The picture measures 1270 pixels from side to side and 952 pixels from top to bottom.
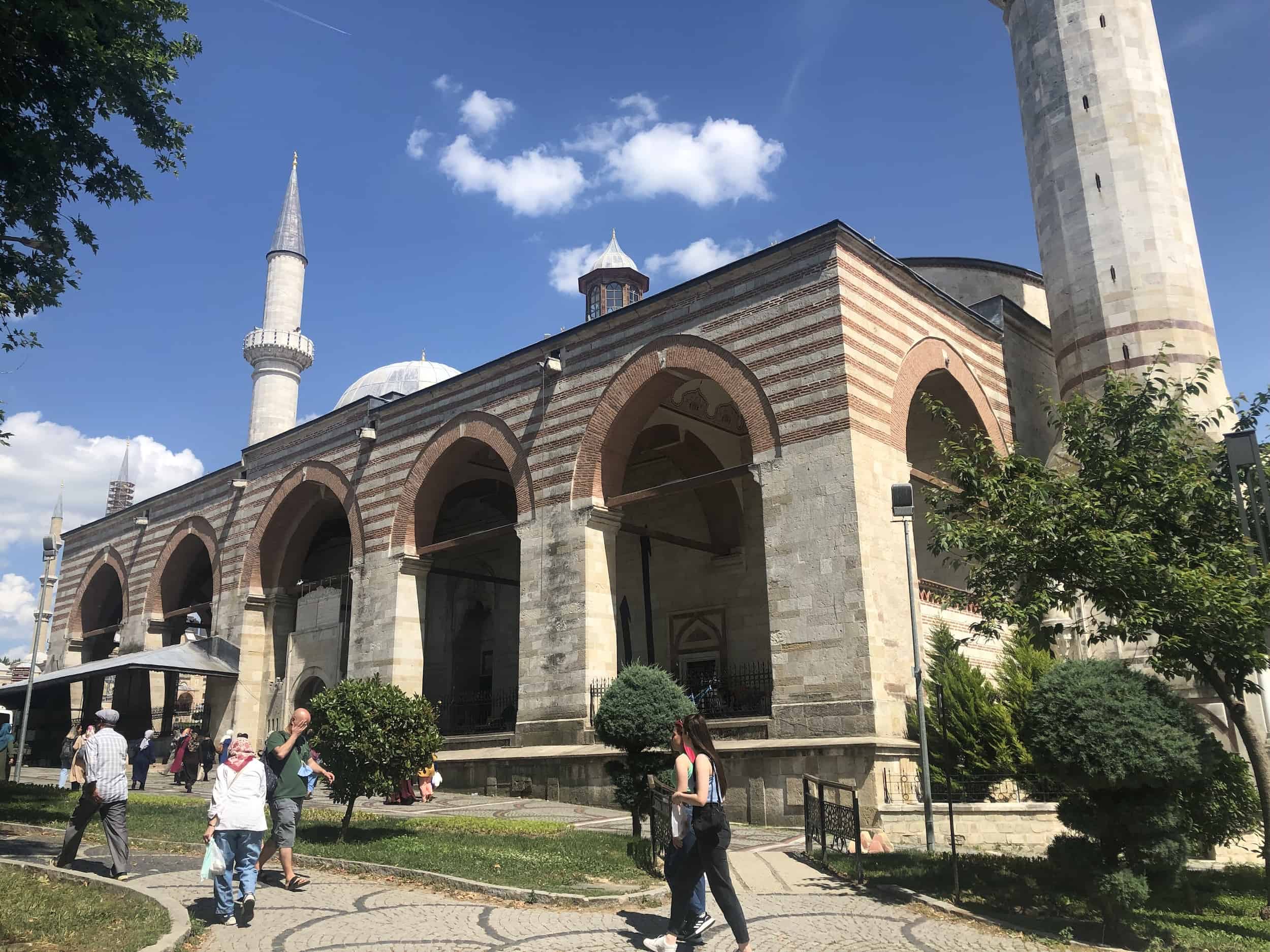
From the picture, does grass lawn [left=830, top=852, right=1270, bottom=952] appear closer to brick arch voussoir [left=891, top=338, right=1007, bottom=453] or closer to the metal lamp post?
the metal lamp post

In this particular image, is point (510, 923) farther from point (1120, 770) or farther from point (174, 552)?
point (174, 552)

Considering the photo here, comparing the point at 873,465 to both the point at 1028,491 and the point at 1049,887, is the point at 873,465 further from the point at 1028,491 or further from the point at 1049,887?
the point at 1049,887

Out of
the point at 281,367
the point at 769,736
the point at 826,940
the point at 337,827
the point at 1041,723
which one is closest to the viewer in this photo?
the point at 826,940

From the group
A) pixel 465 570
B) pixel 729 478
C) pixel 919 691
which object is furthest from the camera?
pixel 465 570

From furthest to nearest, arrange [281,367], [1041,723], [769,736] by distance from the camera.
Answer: [281,367] → [769,736] → [1041,723]

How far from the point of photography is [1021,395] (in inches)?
742

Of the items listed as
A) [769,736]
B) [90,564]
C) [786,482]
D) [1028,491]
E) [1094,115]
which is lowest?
[769,736]

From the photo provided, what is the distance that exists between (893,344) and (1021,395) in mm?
5032

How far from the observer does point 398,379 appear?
3447 centimetres

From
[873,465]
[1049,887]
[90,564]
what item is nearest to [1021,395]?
[873,465]

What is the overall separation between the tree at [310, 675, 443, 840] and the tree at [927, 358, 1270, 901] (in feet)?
18.0

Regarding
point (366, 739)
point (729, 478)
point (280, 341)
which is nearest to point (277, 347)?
point (280, 341)

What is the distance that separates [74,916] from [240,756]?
124cm

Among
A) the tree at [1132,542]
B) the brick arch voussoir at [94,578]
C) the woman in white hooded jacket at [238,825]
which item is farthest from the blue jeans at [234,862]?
the brick arch voussoir at [94,578]
